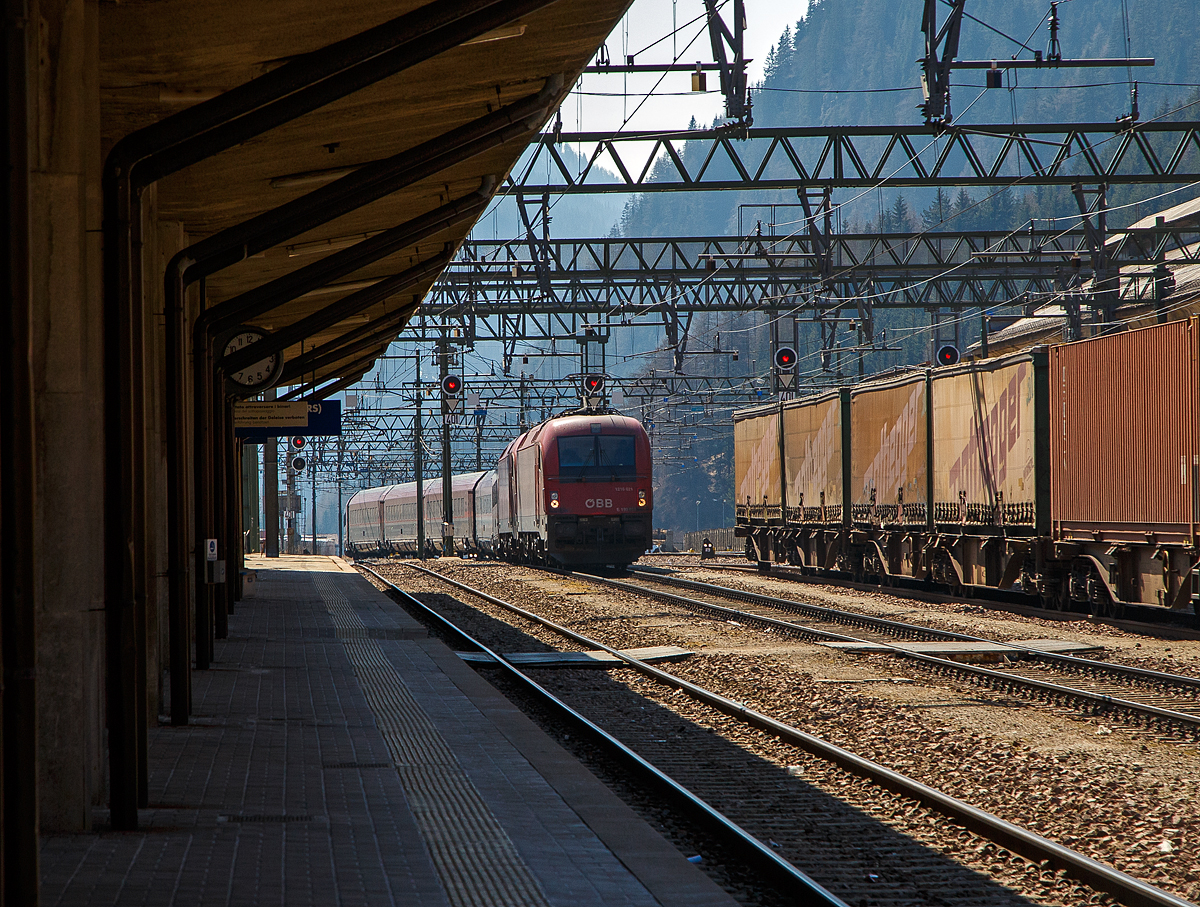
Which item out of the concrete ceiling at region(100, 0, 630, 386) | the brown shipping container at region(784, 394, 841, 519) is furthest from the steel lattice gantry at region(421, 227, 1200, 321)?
the concrete ceiling at region(100, 0, 630, 386)

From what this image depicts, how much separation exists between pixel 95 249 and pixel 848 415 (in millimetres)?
23207

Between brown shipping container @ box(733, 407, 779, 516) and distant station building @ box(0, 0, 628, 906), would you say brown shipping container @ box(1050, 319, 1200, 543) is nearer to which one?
distant station building @ box(0, 0, 628, 906)

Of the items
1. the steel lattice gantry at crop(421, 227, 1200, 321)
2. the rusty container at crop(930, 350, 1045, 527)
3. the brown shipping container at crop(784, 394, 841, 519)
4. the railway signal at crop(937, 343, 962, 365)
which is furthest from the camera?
the railway signal at crop(937, 343, 962, 365)

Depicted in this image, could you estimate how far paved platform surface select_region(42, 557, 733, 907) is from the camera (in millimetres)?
5059

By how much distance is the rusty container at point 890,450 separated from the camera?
23.9 metres

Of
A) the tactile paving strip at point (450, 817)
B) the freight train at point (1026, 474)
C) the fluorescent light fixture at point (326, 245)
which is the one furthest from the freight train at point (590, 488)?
the tactile paving strip at point (450, 817)

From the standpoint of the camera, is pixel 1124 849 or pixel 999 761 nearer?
pixel 1124 849

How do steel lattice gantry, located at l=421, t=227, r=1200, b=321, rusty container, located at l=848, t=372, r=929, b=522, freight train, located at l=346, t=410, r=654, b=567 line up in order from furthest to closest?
steel lattice gantry, located at l=421, t=227, r=1200, b=321 → freight train, located at l=346, t=410, r=654, b=567 → rusty container, located at l=848, t=372, r=929, b=522

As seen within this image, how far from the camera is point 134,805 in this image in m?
5.92

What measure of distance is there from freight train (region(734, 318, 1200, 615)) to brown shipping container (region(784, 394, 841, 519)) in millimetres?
63

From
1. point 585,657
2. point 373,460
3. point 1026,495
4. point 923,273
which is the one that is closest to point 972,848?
point 585,657

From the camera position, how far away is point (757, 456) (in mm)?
34562

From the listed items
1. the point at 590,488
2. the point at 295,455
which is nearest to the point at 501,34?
the point at 590,488

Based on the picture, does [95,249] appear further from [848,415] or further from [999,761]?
[848,415]
